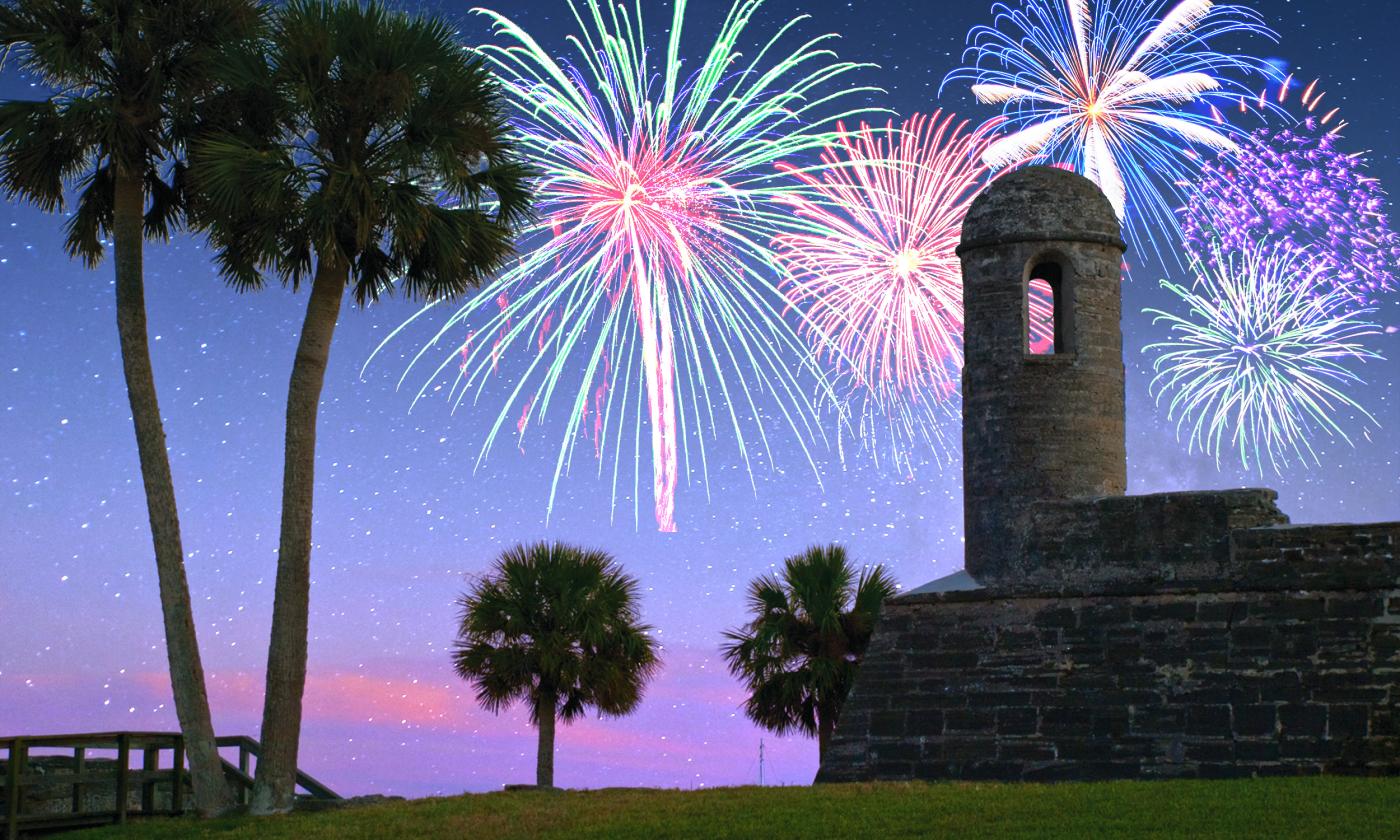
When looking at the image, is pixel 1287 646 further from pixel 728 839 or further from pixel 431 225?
pixel 431 225

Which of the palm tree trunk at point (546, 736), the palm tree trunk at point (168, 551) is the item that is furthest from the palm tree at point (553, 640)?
the palm tree trunk at point (168, 551)

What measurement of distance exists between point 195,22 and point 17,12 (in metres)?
2.43

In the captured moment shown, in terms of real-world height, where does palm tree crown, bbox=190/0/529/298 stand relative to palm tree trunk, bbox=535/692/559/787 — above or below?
above

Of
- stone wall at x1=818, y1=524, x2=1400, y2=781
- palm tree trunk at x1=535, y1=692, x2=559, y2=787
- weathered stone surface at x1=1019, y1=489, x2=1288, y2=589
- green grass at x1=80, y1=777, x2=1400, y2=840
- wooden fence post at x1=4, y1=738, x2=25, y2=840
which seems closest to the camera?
green grass at x1=80, y1=777, x2=1400, y2=840

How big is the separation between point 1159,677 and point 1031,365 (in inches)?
189

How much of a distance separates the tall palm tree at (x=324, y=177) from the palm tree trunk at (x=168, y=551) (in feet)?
3.19

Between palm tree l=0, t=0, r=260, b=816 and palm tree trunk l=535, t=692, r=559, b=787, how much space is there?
23.0 feet

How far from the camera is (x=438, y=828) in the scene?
17.5 metres

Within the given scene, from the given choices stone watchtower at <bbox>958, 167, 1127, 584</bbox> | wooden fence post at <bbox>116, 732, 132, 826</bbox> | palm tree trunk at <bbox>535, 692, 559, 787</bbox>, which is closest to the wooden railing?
wooden fence post at <bbox>116, 732, 132, 826</bbox>

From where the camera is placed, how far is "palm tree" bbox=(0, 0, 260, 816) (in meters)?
21.3

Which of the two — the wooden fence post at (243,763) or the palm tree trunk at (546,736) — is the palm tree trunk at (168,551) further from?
the palm tree trunk at (546,736)

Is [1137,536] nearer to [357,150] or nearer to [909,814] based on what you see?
[909,814]

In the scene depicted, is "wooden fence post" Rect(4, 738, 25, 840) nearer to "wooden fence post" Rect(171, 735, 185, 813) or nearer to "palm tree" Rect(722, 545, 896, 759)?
"wooden fence post" Rect(171, 735, 185, 813)

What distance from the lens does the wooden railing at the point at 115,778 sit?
64.2 feet
